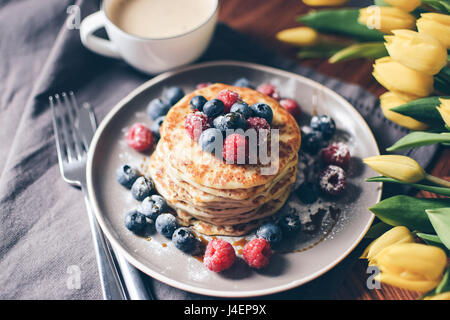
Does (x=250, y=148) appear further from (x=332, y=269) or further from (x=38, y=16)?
(x=38, y=16)

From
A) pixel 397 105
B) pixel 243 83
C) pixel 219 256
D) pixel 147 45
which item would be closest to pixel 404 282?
pixel 219 256

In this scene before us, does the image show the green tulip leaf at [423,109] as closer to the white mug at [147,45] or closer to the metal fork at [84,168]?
the white mug at [147,45]

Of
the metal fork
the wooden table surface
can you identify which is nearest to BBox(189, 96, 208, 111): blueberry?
the metal fork

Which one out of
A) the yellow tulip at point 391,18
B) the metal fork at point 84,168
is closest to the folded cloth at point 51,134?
the metal fork at point 84,168

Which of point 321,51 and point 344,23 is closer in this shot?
point 344,23

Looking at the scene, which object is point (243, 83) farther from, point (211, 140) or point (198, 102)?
point (211, 140)
